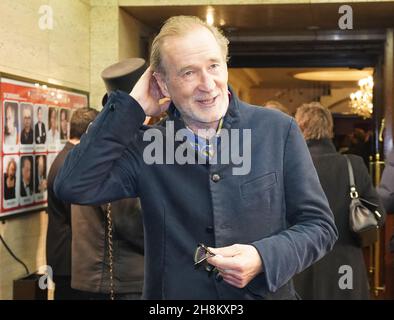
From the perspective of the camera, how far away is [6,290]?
3979 millimetres

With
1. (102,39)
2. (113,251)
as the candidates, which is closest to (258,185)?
(113,251)

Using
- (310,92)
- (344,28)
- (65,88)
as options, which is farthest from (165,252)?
(310,92)

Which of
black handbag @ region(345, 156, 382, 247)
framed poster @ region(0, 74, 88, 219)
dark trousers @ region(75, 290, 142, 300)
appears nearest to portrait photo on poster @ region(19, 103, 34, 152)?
framed poster @ region(0, 74, 88, 219)

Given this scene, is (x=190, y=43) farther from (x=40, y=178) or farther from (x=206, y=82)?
(x=40, y=178)

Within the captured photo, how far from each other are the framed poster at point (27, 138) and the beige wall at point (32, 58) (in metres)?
0.09

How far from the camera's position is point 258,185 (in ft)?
5.17

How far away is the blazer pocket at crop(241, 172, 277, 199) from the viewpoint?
157 centimetres

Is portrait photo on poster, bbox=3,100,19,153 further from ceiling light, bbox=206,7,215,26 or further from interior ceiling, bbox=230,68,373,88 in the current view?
interior ceiling, bbox=230,68,373,88

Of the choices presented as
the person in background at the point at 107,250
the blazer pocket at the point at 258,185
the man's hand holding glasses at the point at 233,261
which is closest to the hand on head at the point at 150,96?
the blazer pocket at the point at 258,185

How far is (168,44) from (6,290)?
2796 mm

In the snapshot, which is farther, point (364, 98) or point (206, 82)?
point (364, 98)

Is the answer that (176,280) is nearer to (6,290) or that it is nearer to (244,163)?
(244,163)

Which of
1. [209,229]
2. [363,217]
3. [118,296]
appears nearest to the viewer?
[209,229]

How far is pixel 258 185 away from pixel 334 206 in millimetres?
2254
